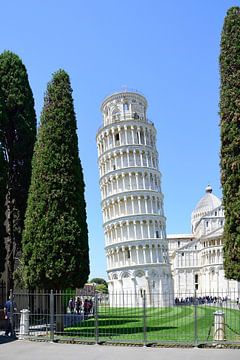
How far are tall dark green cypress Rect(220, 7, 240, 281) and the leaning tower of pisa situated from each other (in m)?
59.1

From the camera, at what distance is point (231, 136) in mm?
19016

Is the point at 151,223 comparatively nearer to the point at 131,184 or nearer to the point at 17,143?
the point at 131,184

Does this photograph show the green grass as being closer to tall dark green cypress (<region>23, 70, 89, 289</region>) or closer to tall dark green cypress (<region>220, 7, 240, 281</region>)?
tall dark green cypress (<region>23, 70, 89, 289</region>)

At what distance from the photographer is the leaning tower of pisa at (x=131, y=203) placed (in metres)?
77.8

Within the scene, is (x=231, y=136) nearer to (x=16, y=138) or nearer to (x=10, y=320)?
(x=10, y=320)

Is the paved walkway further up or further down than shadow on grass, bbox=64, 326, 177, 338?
further up

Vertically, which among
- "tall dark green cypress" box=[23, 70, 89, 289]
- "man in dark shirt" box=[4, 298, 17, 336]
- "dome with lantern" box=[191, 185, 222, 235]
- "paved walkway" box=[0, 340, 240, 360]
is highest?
"dome with lantern" box=[191, 185, 222, 235]

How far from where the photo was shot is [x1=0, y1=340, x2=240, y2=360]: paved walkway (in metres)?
14.4

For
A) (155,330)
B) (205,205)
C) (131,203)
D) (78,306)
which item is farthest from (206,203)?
(155,330)

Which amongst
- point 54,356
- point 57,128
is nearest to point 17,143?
point 57,128

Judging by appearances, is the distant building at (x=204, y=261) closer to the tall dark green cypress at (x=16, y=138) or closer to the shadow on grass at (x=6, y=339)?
the tall dark green cypress at (x=16, y=138)

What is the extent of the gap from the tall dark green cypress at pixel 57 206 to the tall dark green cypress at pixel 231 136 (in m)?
7.42

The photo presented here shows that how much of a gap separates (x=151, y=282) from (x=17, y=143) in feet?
163

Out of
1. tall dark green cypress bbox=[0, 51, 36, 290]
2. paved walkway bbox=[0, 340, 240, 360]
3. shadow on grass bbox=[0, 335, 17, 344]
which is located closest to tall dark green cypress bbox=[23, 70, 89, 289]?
shadow on grass bbox=[0, 335, 17, 344]
